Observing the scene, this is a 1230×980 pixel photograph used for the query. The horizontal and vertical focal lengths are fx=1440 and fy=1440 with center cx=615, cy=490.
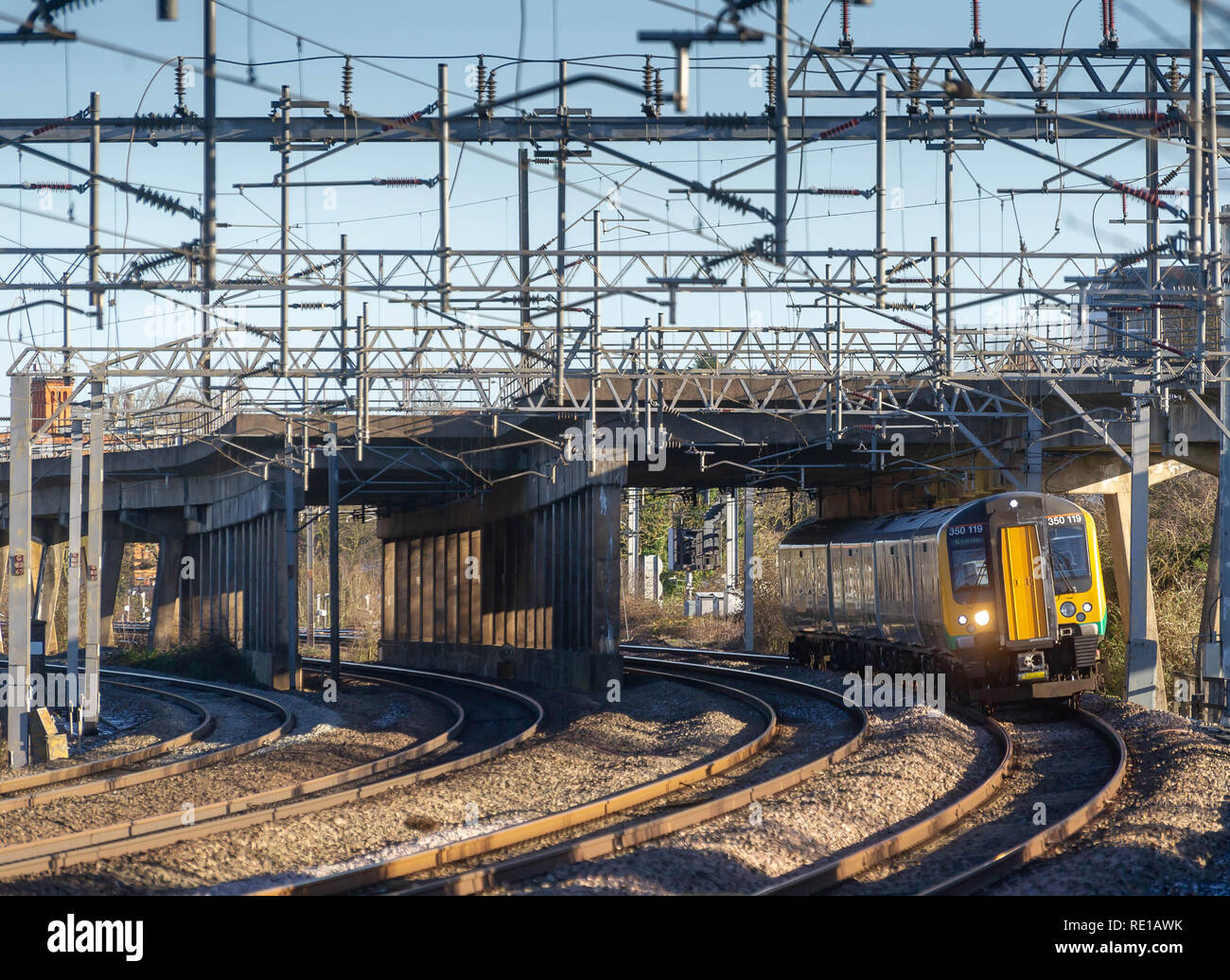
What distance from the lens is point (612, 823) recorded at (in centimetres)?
1335

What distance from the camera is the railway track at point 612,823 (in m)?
10.4

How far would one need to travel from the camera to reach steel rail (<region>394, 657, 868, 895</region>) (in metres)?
10.2

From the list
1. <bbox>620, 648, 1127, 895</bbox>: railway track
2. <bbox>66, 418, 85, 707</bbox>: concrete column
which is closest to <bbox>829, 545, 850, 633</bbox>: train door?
<bbox>620, 648, 1127, 895</bbox>: railway track

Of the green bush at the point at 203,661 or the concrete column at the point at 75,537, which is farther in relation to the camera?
the green bush at the point at 203,661

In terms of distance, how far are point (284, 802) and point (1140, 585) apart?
1441 cm

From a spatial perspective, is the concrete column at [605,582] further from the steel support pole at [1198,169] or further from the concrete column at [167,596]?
the concrete column at [167,596]

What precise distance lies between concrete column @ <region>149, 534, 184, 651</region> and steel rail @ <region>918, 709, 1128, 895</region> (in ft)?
132

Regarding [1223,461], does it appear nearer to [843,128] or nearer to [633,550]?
[843,128]

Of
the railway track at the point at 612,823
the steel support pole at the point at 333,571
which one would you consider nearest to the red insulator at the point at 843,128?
the railway track at the point at 612,823

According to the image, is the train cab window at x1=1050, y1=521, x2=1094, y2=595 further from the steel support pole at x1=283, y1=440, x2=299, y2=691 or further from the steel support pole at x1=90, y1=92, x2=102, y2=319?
the steel support pole at x1=283, y1=440, x2=299, y2=691

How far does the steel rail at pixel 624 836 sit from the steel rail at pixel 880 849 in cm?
152

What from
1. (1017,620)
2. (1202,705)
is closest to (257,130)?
(1017,620)
